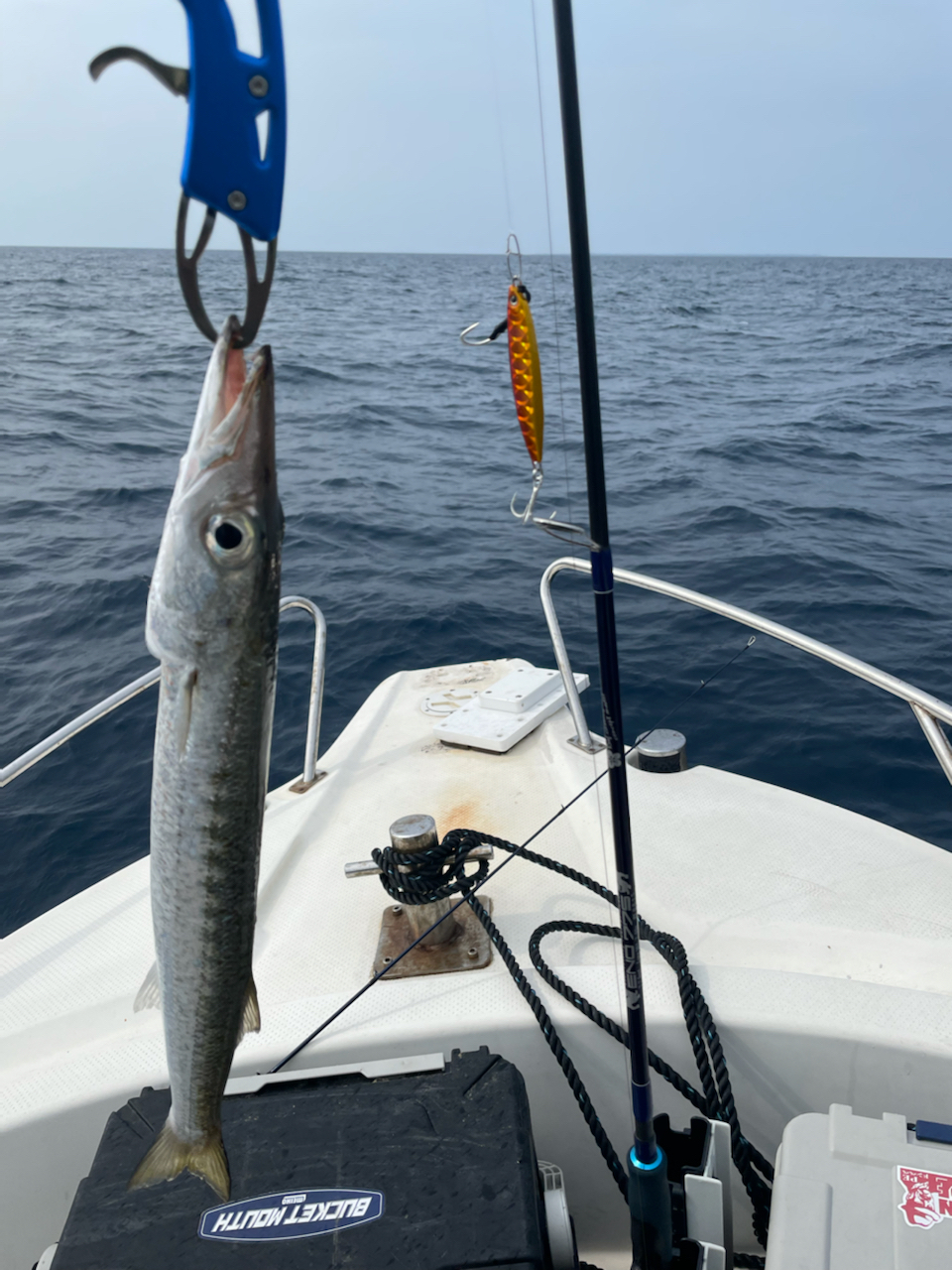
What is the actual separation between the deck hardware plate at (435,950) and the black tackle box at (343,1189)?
652mm

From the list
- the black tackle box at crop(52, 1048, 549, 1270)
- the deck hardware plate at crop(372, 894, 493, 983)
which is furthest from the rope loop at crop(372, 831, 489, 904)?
the black tackle box at crop(52, 1048, 549, 1270)

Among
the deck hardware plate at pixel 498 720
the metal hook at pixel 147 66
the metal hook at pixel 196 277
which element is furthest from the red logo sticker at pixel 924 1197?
the deck hardware plate at pixel 498 720

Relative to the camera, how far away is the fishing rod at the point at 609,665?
1.72 metres

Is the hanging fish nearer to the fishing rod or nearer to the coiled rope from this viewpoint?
the fishing rod

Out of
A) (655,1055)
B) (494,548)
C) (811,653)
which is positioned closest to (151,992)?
(655,1055)

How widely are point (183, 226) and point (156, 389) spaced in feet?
73.3

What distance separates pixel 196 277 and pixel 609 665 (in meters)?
1.16

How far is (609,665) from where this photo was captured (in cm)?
192

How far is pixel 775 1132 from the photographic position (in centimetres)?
258

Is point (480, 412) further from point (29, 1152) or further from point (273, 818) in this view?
point (29, 1152)

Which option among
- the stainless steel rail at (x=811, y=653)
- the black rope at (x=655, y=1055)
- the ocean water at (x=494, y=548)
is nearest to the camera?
the black rope at (x=655, y=1055)

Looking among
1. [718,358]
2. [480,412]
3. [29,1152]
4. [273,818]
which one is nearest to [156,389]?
[480,412]

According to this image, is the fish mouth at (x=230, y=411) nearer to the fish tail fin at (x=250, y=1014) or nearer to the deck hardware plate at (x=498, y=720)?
the fish tail fin at (x=250, y=1014)

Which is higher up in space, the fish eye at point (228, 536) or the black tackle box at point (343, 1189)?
the fish eye at point (228, 536)
